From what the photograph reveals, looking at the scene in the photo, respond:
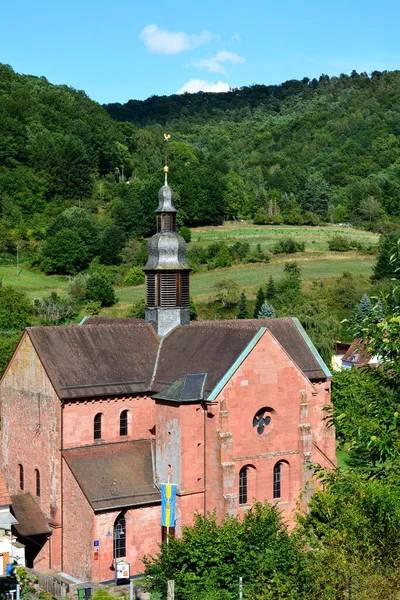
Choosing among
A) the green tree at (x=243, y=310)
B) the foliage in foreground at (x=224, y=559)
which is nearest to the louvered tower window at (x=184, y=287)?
the foliage in foreground at (x=224, y=559)

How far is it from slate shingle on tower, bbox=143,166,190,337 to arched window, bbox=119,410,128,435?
16.6 ft

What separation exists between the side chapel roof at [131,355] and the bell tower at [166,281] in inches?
26.1

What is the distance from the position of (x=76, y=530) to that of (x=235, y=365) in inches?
384

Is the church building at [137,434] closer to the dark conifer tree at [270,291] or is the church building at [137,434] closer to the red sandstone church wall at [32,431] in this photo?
the red sandstone church wall at [32,431]

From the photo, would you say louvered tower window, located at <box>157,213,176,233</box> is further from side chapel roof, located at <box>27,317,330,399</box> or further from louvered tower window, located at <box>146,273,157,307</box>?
side chapel roof, located at <box>27,317,330,399</box>

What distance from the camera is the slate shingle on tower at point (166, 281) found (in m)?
45.2

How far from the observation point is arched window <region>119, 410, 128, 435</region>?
4175 cm

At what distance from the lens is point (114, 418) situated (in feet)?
136

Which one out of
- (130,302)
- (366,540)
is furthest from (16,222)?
(366,540)

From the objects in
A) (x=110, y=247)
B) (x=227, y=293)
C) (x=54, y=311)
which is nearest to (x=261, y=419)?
(x=54, y=311)

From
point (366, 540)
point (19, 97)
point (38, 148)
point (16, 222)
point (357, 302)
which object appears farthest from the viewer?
point (19, 97)

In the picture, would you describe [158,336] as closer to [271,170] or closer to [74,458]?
[74,458]

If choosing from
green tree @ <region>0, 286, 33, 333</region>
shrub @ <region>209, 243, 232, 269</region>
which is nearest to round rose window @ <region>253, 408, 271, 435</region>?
green tree @ <region>0, 286, 33, 333</region>

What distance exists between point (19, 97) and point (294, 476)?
119 metres
